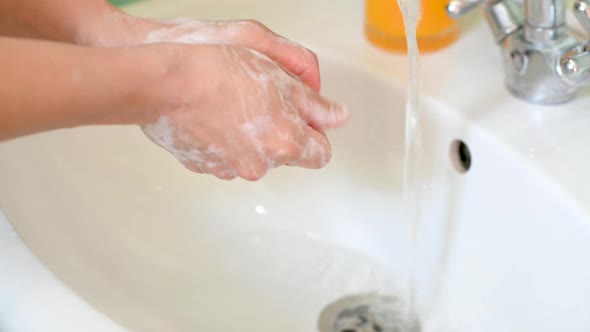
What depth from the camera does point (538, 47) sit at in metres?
0.53

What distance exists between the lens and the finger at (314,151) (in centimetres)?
44

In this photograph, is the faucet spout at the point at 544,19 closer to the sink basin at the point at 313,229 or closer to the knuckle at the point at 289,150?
the sink basin at the point at 313,229

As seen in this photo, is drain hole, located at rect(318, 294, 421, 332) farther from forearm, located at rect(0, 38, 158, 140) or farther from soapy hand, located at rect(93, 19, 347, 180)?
forearm, located at rect(0, 38, 158, 140)

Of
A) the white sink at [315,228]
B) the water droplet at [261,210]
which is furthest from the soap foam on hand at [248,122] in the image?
the water droplet at [261,210]

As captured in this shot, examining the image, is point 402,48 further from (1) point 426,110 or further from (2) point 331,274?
(2) point 331,274

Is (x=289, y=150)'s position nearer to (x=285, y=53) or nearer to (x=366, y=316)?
(x=285, y=53)

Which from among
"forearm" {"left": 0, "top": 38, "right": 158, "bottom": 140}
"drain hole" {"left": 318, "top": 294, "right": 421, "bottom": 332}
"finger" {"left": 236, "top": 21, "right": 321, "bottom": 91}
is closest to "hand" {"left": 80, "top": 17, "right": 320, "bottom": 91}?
"finger" {"left": 236, "top": 21, "right": 321, "bottom": 91}

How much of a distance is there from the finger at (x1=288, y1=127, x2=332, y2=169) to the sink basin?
149mm

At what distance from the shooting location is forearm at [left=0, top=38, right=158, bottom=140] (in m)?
0.33

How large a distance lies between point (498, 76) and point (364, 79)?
12 cm

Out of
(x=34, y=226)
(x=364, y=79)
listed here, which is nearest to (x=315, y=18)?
(x=364, y=79)

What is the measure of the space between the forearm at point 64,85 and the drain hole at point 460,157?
0.96 feet

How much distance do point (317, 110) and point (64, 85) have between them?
0.54ft

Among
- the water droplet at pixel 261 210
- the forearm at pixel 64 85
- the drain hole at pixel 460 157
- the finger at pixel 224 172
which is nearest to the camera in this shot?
the forearm at pixel 64 85
